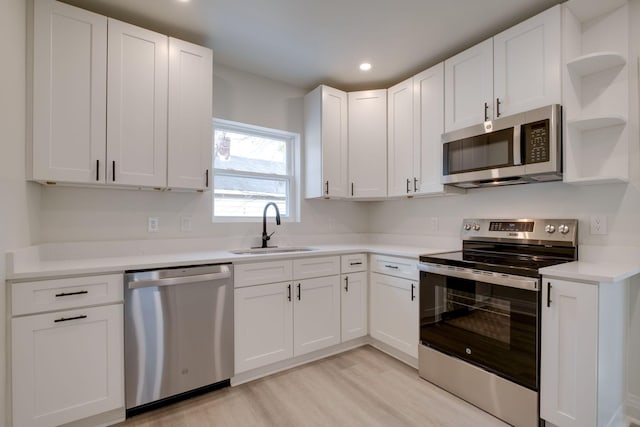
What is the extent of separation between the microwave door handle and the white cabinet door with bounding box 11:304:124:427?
266 centimetres

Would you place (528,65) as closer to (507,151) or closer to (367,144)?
(507,151)

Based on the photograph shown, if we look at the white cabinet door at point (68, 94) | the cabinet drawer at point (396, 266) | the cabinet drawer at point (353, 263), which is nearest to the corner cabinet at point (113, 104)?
the white cabinet door at point (68, 94)

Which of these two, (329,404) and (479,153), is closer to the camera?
(329,404)

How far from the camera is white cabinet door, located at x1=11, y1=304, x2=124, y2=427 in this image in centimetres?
158

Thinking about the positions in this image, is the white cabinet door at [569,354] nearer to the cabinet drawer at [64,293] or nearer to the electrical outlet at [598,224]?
the electrical outlet at [598,224]

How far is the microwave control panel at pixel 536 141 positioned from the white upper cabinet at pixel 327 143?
1.59 meters

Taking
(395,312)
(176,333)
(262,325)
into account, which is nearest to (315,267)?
(262,325)

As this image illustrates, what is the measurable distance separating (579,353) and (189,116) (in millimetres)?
2839

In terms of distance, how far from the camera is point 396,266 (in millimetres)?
2627

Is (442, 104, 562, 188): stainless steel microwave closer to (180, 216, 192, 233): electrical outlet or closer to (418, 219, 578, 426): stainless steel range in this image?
(418, 219, 578, 426): stainless steel range

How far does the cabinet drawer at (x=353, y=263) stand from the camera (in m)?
2.77

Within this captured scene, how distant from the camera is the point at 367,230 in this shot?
3.79m

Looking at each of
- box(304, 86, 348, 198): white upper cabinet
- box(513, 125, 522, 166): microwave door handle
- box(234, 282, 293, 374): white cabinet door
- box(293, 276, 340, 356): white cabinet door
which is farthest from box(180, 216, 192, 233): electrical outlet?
box(513, 125, 522, 166): microwave door handle

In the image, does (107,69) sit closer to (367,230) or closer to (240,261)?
(240,261)
